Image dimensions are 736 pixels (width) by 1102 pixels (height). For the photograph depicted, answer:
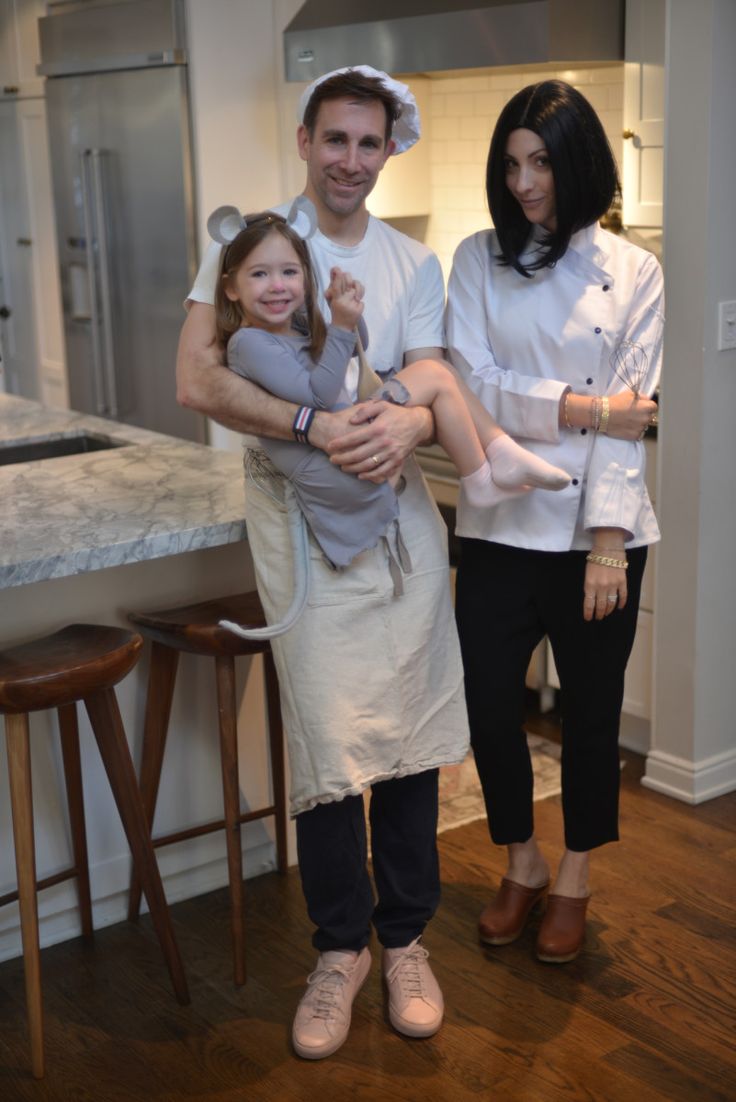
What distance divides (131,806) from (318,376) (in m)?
0.90

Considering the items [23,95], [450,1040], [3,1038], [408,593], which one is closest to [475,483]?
[408,593]

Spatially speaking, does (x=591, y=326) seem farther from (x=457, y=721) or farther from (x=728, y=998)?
(x=728, y=998)

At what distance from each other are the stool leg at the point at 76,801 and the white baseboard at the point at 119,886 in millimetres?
30

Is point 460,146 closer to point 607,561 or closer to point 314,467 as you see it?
point 607,561

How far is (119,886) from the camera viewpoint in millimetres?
2910

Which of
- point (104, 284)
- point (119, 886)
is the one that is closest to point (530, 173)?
point (119, 886)

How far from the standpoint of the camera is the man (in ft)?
7.39

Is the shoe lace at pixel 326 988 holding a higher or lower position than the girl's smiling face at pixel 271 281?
lower

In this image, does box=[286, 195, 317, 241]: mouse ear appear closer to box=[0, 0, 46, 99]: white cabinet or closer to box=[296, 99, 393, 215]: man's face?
box=[296, 99, 393, 215]: man's face

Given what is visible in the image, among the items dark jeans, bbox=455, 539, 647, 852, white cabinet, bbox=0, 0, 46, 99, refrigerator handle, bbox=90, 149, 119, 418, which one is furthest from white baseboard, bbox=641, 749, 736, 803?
white cabinet, bbox=0, 0, 46, 99

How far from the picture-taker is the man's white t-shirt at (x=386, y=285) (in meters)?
2.30

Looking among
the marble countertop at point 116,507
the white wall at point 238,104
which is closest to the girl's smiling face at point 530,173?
the marble countertop at point 116,507

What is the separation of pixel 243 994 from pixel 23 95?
4.37 metres

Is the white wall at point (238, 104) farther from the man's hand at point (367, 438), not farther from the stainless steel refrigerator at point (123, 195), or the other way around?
the man's hand at point (367, 438)
